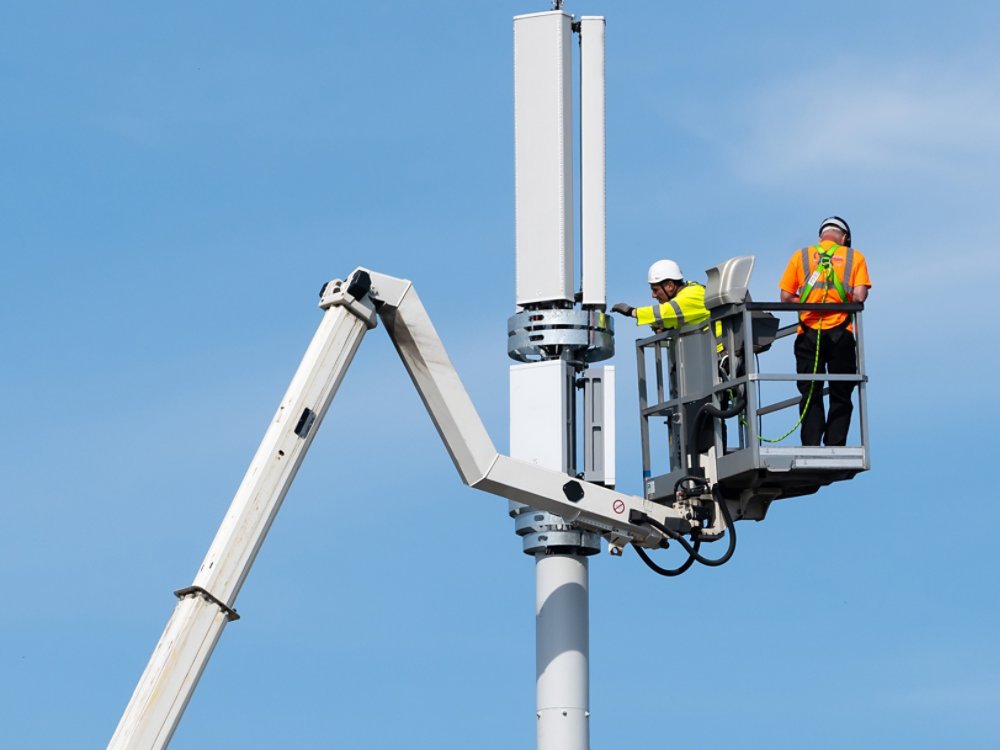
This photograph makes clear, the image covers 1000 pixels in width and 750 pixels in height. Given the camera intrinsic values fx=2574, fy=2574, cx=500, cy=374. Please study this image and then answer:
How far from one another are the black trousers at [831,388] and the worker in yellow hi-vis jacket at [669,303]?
124cm

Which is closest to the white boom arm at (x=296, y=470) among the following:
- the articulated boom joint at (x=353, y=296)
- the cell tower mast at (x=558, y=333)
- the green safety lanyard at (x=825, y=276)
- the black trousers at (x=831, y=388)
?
the articulated boom joint at (x=353, y=296)

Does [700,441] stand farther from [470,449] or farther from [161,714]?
[161,714]

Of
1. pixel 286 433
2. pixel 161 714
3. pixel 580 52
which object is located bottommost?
pixel 161 714

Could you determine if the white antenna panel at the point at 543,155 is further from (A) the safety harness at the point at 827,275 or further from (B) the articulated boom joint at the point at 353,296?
(B) the articulated boom joint at the point at 353,296

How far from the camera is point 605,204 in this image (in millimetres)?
27141

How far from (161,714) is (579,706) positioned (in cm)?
605

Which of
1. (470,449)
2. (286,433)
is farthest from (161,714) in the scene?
(470,449)

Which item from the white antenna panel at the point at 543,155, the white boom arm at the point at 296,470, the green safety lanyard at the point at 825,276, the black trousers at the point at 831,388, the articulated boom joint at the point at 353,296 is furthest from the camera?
the white antenna panel at the point at 543,155

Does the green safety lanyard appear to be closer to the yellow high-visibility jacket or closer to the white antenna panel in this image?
the yellow high-visibility jacket

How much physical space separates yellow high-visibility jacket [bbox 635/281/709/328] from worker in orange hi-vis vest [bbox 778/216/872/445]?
0.87m

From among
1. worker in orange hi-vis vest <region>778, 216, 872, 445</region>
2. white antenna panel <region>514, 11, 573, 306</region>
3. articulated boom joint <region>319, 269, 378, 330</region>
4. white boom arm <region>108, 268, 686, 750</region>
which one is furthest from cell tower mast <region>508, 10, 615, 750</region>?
articulated boom joint <region>319, 269, 378, 330</region>

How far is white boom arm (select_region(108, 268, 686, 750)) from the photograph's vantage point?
21.4 meters

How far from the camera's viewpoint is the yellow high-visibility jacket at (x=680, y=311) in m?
26.6

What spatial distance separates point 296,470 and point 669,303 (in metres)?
5.69
